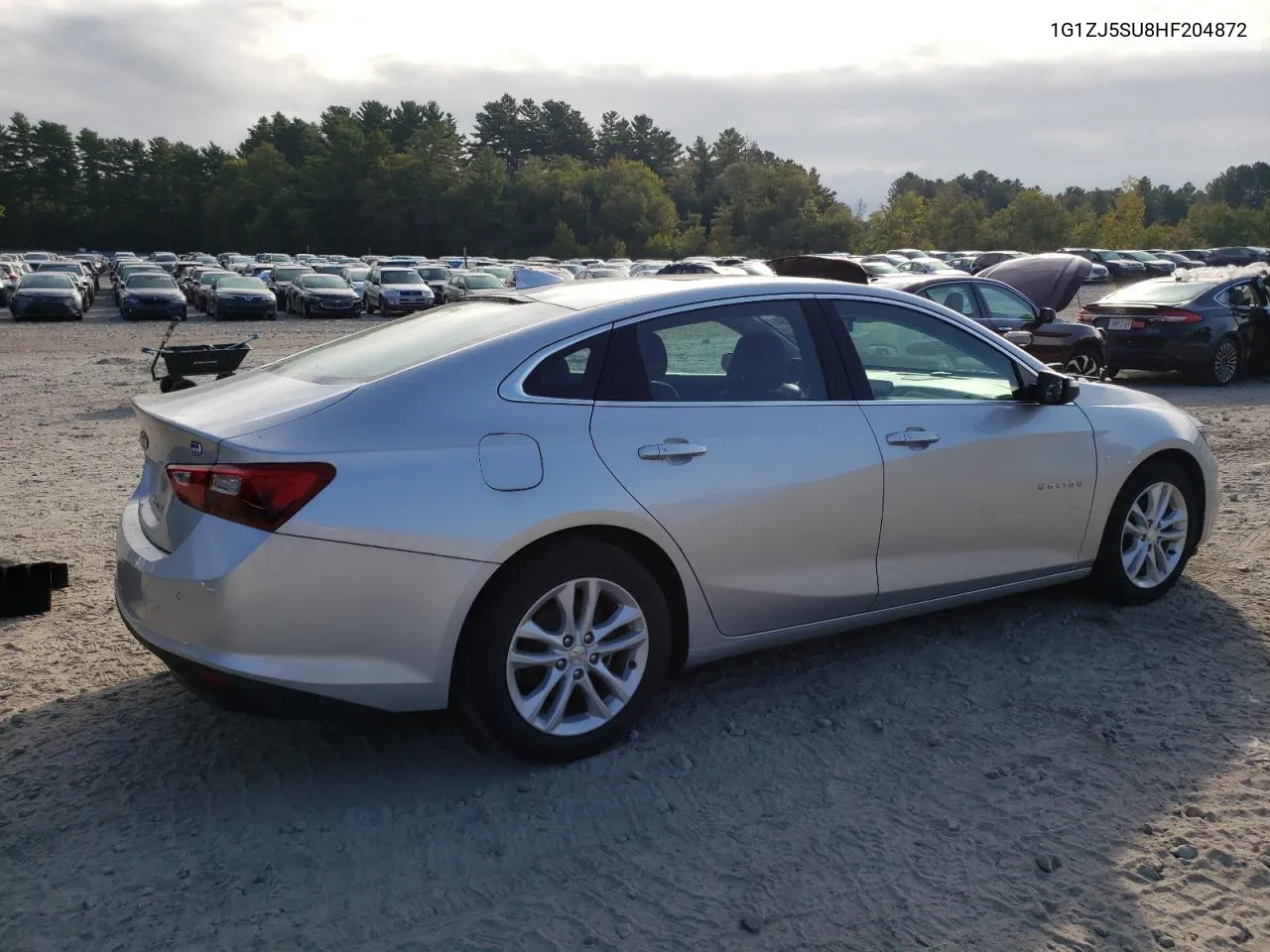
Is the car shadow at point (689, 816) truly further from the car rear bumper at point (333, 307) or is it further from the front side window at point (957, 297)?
the car rear bumper at point (333, 307)

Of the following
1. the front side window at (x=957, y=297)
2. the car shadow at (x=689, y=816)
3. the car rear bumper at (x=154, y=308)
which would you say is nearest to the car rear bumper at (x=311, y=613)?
the car shadow at (x=689, y=816)

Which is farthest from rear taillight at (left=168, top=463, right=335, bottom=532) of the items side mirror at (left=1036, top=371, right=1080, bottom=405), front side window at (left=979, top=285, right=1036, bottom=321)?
front side window at (left=979, top=285, right=1036, bottom=321)

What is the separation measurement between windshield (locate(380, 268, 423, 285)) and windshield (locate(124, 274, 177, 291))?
6.25m

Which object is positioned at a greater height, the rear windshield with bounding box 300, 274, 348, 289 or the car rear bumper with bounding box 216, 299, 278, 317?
the rear windshield with bounding box 300, 274, 348, 289

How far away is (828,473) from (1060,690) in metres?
1.29

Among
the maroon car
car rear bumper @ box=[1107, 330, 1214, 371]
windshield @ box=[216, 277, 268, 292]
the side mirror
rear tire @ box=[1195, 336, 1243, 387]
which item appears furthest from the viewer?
windshield @ box=[216, 277, 268, 292]

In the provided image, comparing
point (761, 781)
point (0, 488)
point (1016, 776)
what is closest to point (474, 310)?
point (761, 781)

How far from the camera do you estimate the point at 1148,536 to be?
539 cm

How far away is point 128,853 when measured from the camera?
3.31 meters

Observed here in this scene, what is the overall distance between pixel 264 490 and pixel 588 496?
100 cm

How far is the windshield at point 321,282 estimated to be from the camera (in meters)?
34.2

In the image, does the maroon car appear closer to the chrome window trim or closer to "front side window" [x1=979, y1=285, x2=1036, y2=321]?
"front side window" [x1=979, y1=285, x2=1036, y2=321]

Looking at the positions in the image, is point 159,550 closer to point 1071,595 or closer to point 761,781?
point 761,781

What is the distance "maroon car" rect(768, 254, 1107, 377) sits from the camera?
12.3 meters
